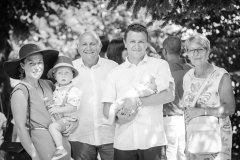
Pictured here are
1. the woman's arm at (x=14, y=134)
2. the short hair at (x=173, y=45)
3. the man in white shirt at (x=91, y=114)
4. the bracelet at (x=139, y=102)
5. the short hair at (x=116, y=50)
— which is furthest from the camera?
the short hair at (x=173, y=45)

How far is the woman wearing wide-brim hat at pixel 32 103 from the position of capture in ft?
17.9

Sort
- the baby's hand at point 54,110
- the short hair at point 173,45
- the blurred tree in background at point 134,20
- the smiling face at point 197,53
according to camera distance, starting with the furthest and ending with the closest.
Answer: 1. the blurred tree in background at point 134,20
2. the short hair at point 173,45
3. the smiling face at point 197,53
4. the baby's hand at point 54,110

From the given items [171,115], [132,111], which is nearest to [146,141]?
[132,111]

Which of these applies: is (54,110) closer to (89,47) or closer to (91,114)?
(91,114)

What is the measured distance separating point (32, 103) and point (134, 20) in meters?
9.22

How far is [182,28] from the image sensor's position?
1034cm

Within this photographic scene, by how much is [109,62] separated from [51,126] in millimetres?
1496

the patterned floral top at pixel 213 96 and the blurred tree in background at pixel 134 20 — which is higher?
the blurred tree in background at pixel 134 20

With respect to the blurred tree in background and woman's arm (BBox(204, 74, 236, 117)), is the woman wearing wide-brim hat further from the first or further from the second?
woman's arm (BBox(204, 74, 236, 117))

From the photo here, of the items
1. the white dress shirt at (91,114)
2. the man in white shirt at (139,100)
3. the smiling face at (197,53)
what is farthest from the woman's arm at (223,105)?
the white dress shirt at (91,114)

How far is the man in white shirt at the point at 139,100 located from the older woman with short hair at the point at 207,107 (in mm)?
437

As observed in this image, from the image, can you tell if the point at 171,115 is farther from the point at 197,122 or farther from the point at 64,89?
the point at 64,89

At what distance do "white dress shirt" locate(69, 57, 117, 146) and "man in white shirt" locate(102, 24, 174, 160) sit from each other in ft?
1.57

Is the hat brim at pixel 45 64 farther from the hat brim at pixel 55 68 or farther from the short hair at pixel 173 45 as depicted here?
the short hair at pixel 173 45
